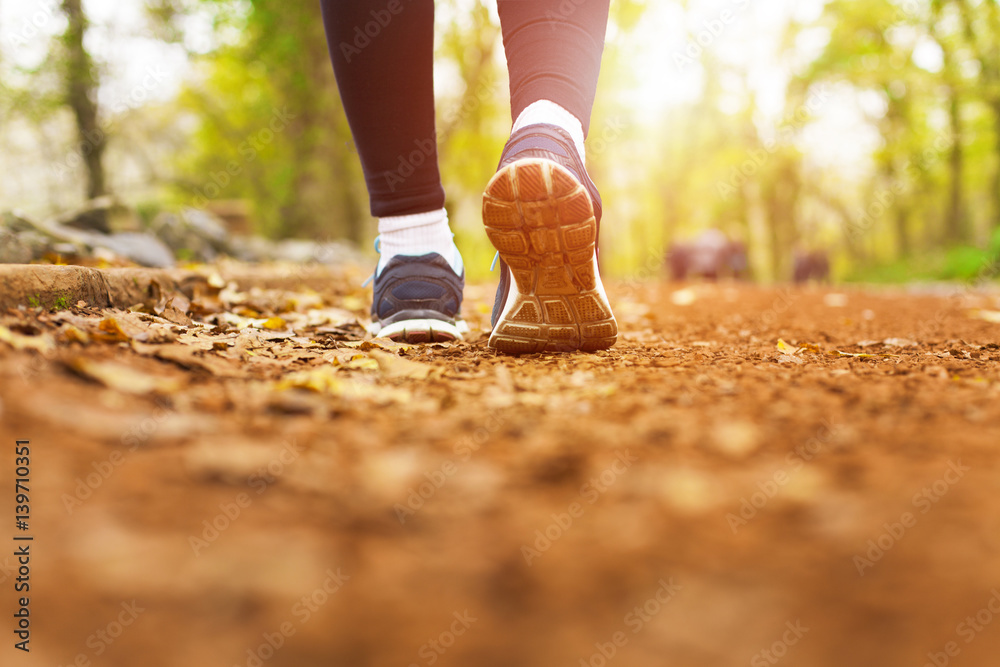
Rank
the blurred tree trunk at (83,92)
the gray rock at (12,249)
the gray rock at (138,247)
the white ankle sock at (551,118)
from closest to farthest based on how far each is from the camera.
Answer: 1. the white ankle sock at (551,118)
2. the gray rock at (12,249)
3. the gray rock at (138,247)
4. the blurred tree trunk at (83,92)

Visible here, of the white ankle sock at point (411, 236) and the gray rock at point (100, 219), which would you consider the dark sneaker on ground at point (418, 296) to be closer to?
the white ankle sock at point (411, 236)

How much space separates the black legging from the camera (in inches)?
62.6

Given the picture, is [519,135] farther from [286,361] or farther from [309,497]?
[309,497]

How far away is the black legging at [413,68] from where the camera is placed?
1.59 meters

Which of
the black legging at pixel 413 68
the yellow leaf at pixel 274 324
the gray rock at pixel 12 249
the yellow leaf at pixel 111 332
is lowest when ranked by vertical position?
the yellow leaf at pixel 274 324

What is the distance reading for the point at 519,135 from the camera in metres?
1.53

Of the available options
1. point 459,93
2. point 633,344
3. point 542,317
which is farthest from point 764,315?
point 459,93

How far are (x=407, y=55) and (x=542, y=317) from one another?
2.55 feet

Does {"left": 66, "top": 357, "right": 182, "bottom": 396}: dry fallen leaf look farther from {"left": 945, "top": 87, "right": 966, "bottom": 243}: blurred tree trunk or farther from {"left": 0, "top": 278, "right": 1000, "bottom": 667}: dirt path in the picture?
{"left": 945, "top": 87, "right": 966, "bottom": 243}: blurred tree trunk

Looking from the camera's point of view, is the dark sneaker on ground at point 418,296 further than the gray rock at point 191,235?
No

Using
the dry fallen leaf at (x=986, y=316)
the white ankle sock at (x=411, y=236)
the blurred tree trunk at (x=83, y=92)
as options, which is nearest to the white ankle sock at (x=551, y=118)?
the white ankle sock at (x=411, y=236)

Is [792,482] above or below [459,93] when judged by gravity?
Result: below

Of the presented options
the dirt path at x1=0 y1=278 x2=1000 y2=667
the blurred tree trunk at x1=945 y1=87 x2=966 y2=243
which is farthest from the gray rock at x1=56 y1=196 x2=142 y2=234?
the blurred tree trunk at x1=945 y1=87 x2=966 y2=243

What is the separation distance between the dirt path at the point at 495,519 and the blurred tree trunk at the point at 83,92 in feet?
32.2
